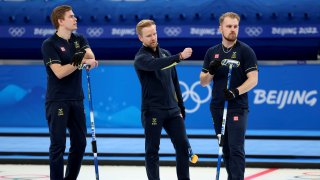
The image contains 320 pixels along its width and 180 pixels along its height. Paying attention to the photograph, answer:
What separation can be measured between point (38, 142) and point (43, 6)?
6874 mm

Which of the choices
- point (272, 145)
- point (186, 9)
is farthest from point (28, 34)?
point (272, 145)

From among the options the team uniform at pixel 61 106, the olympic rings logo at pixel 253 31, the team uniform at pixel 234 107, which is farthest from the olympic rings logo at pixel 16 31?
the team uniform at pixel 234 107

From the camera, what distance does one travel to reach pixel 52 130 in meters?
6.90

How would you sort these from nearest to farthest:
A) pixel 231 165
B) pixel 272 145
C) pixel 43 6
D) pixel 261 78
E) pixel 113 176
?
pixel 231 165, pixel 113 176, pixel 272 145, pixel 261 78, pixel 43 6

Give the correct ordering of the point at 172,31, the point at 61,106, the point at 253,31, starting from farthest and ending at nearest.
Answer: the point at 172,31 → the point at 253,31 → the point at 61,106

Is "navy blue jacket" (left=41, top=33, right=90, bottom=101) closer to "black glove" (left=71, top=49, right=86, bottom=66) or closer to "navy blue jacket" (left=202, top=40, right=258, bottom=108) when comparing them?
"black glove" (left=71, top=49, right=86, bottom=66)

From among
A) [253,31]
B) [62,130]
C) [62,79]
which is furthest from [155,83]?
[253,31]

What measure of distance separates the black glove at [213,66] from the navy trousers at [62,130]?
54.3 inches

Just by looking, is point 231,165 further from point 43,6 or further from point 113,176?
point 43,6

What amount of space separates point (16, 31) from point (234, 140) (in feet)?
37.8

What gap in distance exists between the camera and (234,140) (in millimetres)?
6539

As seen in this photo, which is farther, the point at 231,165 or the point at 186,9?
the point at 186,9

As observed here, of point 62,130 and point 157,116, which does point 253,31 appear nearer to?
point 157,116

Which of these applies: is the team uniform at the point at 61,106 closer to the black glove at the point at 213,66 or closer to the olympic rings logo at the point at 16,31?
the black glove at the point at 213,66
